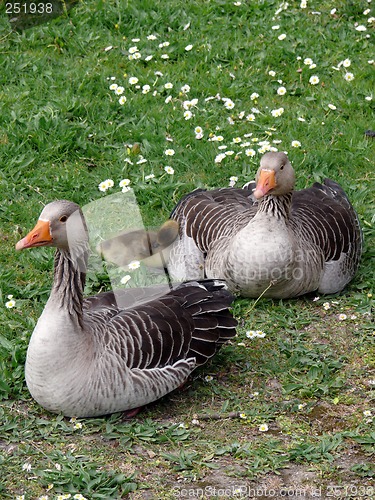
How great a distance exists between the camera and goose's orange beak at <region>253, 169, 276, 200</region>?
632 cm

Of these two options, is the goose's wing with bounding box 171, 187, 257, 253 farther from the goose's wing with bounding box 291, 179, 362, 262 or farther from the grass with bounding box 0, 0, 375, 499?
the grass with bounding box 0, 0, 375, 499

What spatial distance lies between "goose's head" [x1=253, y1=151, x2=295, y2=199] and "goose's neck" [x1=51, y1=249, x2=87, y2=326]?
5.04ft

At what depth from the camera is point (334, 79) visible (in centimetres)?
927

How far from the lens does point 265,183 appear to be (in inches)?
250

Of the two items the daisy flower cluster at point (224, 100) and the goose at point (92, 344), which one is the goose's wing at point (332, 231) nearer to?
the daisy flower cluster at point (224, 100)

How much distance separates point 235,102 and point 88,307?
367 cm

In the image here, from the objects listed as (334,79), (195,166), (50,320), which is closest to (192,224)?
(195,166)

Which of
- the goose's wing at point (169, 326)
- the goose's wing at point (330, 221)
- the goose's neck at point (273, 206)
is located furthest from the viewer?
the goose's wing at point (330, 221)

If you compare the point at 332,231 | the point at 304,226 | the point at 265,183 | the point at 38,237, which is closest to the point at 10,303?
the point at 38,237

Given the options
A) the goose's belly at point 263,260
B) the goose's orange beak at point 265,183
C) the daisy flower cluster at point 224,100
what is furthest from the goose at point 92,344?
the daisy flower cluster at point 224,100

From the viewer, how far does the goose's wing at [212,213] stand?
6.82 meters

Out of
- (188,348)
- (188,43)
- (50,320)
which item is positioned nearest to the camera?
(50,320)

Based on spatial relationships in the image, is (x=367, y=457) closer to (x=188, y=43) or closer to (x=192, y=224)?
(x=192, y=224)

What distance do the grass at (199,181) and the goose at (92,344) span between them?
192 mm
